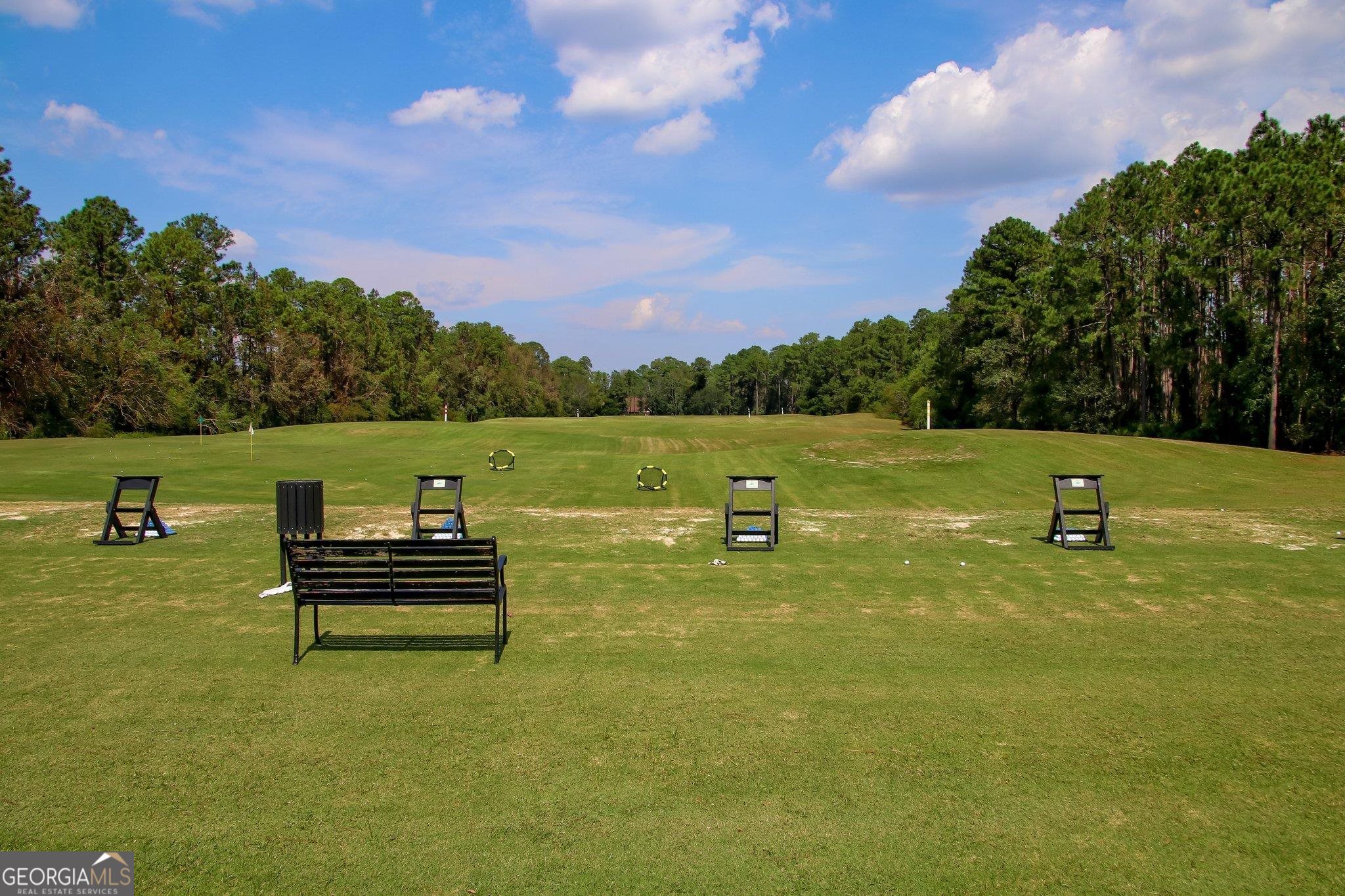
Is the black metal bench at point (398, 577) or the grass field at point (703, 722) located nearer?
the grass field at point (703, 722)

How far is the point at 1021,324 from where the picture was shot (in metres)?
64.1

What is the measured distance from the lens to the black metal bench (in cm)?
743

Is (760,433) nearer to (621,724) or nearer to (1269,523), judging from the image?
(1269,523)

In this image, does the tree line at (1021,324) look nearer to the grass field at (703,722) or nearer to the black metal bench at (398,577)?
the grass field at (703,722)

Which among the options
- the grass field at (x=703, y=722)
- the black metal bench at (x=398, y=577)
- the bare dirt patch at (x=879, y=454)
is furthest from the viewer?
the bare dirt patch at (x=879, y=454)

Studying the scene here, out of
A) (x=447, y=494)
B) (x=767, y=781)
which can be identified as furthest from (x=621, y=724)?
(x=447, y=494)

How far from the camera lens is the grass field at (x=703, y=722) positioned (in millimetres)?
4273

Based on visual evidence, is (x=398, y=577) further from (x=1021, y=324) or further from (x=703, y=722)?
(x=1021, y=324)

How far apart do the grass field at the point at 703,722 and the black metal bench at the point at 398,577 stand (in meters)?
0.61

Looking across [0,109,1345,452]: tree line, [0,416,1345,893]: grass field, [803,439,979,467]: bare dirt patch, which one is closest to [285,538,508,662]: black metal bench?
[0,416,1345,893]: grass field

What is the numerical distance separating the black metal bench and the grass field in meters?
0.61

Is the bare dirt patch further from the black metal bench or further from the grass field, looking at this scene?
the black metal bench

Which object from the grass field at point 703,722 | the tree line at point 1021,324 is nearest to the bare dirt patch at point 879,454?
the grass field at point 703,722

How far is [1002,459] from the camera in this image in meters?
29.1
